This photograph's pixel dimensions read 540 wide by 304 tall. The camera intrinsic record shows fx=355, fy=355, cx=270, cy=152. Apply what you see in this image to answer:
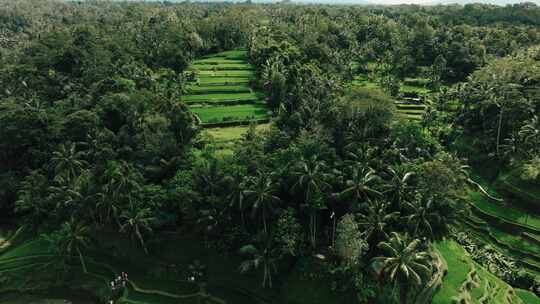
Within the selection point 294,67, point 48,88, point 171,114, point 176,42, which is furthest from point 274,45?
point 48,88

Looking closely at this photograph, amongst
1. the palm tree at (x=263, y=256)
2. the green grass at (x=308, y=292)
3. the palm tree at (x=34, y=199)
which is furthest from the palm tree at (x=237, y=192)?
the palm tree at (x=34, y=199)

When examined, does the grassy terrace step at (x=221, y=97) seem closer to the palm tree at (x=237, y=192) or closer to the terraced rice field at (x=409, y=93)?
the terraced rice field at (x=409, y=93)

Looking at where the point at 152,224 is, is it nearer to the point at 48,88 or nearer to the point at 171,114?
the point at 171,114

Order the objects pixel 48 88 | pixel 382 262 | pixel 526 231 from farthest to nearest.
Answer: pixel 48 88 < pixel 526 231 < pixel 382 262

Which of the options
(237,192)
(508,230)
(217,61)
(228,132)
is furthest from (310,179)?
(217,61)

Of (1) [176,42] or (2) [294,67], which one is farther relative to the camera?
(1) [176,42]

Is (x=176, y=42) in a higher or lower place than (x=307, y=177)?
higher
